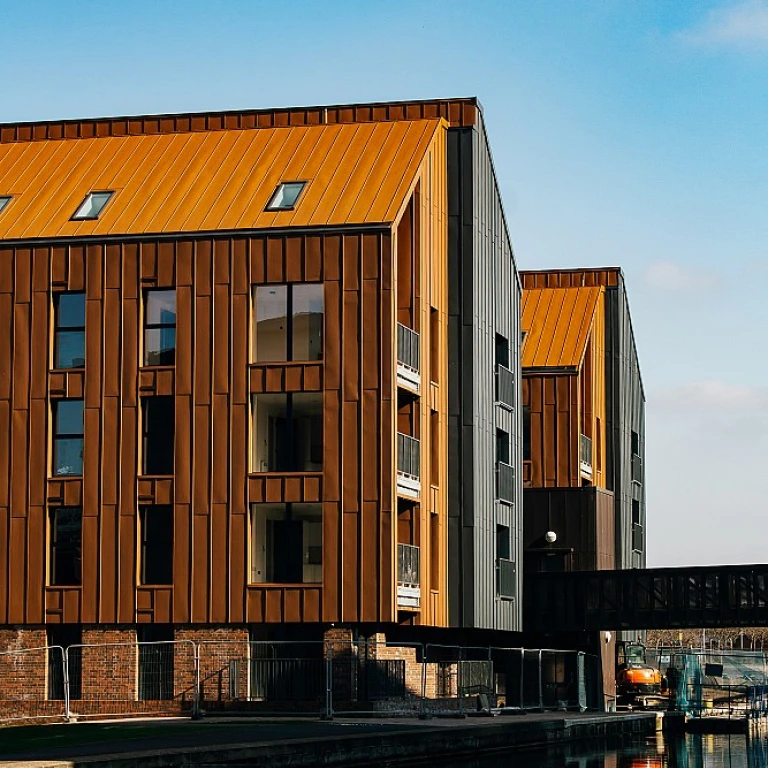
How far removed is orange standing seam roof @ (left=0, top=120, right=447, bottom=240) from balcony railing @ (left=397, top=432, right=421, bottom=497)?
6157mm

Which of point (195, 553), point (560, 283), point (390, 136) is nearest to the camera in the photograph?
point (195, 553)

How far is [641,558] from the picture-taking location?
8200 centimetres

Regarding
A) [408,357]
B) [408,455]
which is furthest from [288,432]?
[408,357]

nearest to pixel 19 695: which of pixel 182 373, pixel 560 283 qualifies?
pixel 182 373

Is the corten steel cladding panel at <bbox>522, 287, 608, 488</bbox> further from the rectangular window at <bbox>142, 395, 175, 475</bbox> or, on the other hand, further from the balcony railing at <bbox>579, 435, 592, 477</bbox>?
the rectangular window at <bbox>142, 395, 175, 475</bbox>

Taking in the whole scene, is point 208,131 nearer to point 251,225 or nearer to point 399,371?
point 251,225

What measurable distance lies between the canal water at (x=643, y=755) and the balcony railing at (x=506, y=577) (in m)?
9.69

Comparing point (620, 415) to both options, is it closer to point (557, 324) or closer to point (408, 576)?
point (557, 324)

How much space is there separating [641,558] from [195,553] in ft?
128

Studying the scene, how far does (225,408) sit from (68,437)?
4.65 m

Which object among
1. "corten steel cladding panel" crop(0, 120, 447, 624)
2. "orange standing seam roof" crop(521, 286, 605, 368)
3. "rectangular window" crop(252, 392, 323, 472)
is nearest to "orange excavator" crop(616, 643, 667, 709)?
"orange standing seam roof" crop(521, 286, 605, 368)

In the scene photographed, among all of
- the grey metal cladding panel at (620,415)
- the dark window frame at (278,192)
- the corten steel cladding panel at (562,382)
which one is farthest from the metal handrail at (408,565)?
the grey metal cladding panel at (620,415)

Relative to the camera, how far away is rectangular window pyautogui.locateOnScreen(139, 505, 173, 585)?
47.5 m

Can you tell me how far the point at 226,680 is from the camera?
46.3 metres
